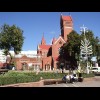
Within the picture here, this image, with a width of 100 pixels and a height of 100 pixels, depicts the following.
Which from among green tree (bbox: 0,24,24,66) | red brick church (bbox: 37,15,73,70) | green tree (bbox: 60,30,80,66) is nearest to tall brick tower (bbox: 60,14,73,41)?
red brick church (bbox: 37,15,73,70)

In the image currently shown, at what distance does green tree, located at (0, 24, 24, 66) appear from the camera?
189ft

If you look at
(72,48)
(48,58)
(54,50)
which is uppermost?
(54,50)

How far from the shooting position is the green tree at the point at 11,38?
57.6m

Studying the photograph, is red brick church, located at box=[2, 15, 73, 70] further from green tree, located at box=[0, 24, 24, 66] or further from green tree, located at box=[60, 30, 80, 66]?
green tree, located at box=[0, 24, 24, 66]

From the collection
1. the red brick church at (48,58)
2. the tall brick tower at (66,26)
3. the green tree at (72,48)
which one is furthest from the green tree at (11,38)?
the tall brick tower at (66,26)

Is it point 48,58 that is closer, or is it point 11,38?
point 11,38

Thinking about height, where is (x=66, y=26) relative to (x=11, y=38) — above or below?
above

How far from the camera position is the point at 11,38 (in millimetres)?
57938

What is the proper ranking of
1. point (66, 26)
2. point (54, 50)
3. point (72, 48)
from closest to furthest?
point (72, 48)
point (54, 50)
point (66, 26)

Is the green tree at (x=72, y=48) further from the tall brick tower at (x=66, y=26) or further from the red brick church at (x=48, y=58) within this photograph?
the tall brick tower at (x=66, y=26)

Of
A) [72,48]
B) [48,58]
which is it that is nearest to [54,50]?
[48,58]

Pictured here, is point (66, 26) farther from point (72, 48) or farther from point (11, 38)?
A: point (11, 38)

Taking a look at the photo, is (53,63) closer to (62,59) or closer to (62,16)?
(62,59)
